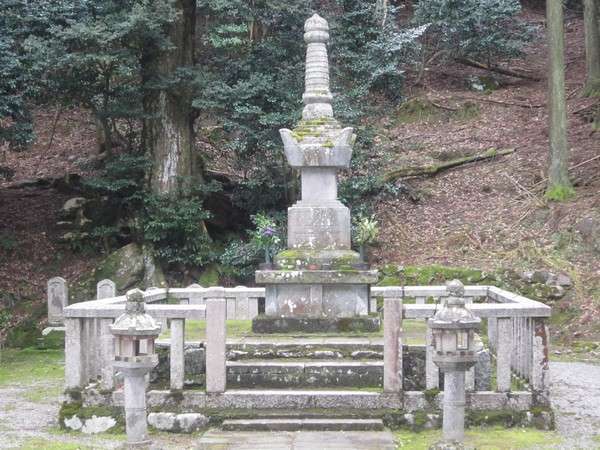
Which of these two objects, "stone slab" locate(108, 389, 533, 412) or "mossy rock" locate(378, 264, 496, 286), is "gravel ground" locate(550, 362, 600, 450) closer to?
"stone slab" locate(108, 389, 533, 412)

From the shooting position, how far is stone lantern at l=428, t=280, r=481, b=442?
702 cm

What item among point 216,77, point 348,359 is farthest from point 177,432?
point 216,77

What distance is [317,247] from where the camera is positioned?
37.9 feet

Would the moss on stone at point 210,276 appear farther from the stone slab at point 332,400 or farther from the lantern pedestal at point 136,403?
the lantern pedestal at point 136,403

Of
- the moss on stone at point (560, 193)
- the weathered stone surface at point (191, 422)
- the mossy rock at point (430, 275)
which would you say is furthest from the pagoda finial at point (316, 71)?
the moss on stone at point (560, 193)

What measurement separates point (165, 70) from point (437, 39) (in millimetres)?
12747

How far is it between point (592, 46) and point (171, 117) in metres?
13.1

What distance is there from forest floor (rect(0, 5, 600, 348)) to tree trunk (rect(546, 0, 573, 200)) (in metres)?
0.47

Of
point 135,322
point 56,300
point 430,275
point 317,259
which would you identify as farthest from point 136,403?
point 430,275

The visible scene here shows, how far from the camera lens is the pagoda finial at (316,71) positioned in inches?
475

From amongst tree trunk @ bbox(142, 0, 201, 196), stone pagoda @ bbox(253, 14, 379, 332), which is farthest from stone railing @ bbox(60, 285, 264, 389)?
tree trunk @ bbox(142, 0, 201, 196)

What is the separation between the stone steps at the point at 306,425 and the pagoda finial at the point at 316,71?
5.32 meters

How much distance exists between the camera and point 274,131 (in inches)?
722

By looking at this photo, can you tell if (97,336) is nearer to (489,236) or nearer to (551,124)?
(489,236)
